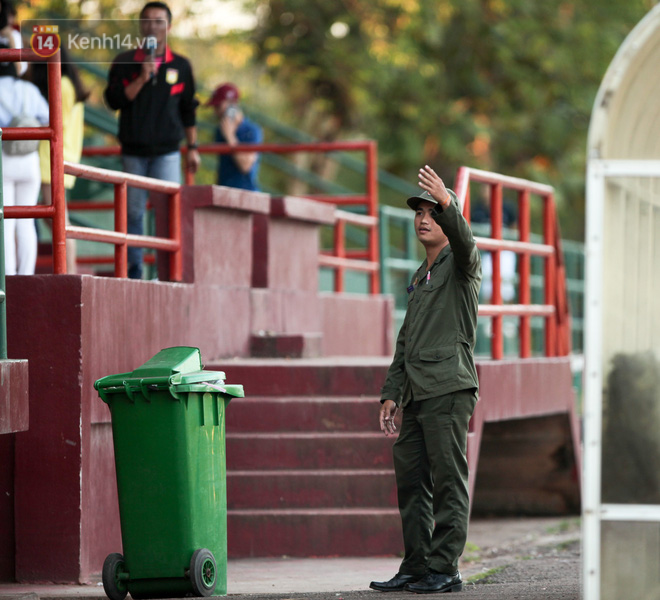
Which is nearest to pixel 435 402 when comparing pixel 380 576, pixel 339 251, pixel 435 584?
pixel 435 584

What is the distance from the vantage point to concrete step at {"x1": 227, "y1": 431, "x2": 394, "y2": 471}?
8500mm

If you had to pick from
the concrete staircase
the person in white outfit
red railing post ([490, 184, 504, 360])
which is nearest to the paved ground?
the concrete staircase

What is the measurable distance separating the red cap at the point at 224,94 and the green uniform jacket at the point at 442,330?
5826 mm

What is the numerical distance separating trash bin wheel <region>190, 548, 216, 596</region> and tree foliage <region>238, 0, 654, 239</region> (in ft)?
42.6

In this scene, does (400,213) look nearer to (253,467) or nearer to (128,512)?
(253,467)

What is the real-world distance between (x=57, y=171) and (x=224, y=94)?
497 centimetres

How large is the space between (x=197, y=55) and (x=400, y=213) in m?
9.78

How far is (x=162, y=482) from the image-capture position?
6645mm

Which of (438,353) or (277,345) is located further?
(277,345)

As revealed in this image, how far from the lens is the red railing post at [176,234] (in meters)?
8.98

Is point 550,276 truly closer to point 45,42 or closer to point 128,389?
point 45,42

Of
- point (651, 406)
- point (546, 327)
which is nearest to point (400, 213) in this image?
point (546, 327)

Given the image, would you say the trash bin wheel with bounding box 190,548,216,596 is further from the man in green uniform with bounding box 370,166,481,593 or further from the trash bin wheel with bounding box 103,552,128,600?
the man in green uniform with bounding box 370,166,481,593

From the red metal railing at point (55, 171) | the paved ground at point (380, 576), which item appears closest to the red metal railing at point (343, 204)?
the paved ground at point (380, 576)
